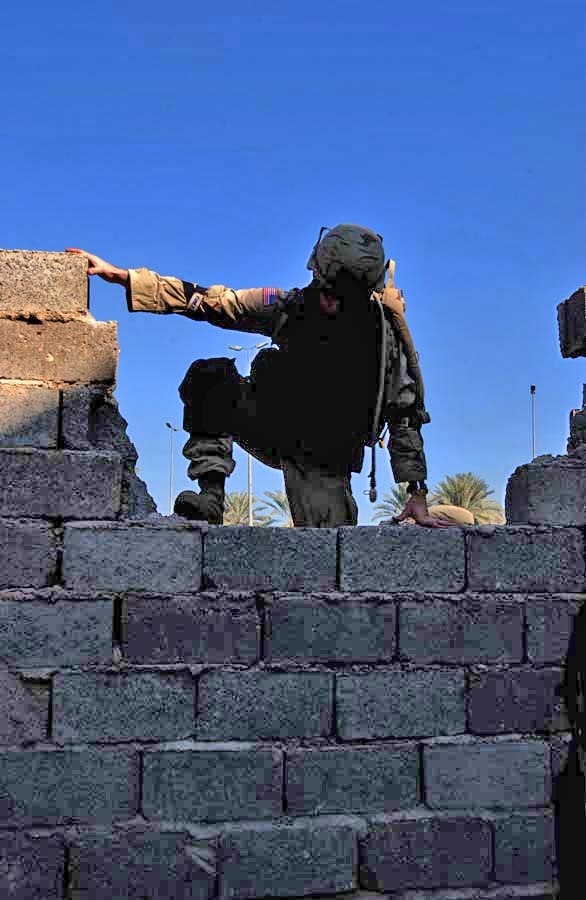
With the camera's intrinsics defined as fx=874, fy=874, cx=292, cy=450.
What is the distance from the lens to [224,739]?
3.43m

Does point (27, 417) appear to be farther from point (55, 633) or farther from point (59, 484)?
point (55, 633)

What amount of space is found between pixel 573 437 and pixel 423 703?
1829 mm

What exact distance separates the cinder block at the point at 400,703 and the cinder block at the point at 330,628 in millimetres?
103

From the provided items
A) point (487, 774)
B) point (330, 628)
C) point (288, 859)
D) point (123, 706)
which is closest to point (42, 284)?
point (123, 706)

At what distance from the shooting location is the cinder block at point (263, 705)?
11.3 feet

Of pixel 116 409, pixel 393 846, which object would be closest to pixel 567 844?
pixel 393 846

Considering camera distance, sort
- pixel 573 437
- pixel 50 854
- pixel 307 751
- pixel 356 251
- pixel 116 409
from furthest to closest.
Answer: pixel 573 437
pixel 356 251
pixel 116 409
pixel 307 751
pixel 50 854

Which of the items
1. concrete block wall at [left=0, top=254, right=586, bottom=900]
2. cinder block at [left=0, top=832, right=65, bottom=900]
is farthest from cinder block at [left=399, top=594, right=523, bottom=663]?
cinder block at [left=0, top=832, right=65, bottom=900]

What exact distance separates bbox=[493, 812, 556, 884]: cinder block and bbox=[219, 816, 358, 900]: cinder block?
24.5 inches

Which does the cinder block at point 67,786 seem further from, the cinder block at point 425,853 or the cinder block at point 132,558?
the cinder block at point 425,853

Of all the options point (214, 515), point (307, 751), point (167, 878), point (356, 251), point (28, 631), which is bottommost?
point (167, 878)

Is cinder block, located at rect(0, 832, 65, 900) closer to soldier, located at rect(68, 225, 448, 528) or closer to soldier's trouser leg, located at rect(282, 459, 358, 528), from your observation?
soldier, located at rect(68, 225, 448, 528)

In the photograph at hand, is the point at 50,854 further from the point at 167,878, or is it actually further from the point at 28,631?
the point at 28,631

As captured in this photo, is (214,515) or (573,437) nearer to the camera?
(214,515)
